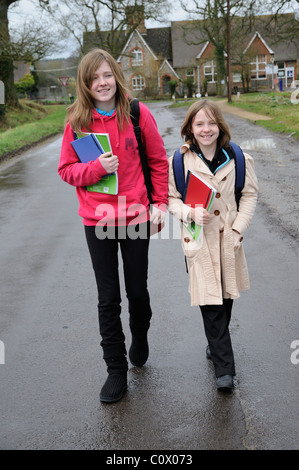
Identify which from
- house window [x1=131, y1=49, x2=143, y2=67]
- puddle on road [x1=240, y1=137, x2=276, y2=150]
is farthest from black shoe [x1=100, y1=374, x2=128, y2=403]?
house window [x1=131, y1=49, x2=143, y2=67]

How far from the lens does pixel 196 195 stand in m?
3.54

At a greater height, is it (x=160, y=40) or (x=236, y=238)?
(x=160, y=40)

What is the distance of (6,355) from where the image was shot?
14.1 ft

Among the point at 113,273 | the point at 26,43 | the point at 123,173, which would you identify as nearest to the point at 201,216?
the point at 123,173

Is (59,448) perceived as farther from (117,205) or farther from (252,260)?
(252,260)

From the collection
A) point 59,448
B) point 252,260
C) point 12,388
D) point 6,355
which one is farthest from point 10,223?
point 59,448

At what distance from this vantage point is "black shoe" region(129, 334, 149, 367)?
12.9 feet

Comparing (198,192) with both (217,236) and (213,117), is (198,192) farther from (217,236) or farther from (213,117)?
(213,117)

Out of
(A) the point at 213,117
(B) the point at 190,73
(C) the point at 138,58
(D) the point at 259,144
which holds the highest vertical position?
(C) the point at 138,58

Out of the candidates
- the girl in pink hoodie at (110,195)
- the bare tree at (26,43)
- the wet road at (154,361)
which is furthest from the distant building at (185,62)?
the girl in pink hoodie at (110,195)

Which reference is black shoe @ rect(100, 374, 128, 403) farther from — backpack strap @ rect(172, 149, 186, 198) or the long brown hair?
the long brown hair

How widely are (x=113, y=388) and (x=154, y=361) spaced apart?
581mm

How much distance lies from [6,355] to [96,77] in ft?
6.92
